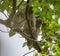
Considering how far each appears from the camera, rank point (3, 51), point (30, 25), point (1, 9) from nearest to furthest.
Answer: point (30, 25) < point (1, 9) < point (3, 51)

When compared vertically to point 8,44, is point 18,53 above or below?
below

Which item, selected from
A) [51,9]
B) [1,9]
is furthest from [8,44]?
[51,9]

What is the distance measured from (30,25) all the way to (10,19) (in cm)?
10

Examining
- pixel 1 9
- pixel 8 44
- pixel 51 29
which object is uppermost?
pixel 1 9

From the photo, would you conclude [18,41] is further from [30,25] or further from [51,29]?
[51,29]

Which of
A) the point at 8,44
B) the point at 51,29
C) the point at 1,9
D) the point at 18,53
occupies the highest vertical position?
the point at 1,9

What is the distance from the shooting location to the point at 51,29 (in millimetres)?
635

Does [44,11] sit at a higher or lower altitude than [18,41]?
higher

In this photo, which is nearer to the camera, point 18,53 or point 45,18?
point 45,18

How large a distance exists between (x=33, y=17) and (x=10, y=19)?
0.32ft

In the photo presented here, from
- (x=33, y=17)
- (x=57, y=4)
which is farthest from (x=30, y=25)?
(x=57, y=4)

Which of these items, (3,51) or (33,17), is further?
(3,51)

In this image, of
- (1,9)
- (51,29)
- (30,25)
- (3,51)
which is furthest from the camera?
(3,51)

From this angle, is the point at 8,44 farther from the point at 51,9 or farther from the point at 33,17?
the point at 51,9
